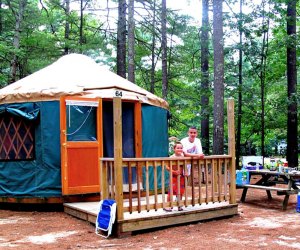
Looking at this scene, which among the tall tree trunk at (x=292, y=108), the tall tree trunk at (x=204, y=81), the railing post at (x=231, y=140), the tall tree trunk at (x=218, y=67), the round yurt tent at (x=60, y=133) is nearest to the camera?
the railing post at (x=231, y=140)

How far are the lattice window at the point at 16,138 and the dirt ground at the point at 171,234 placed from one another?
109 centimetres

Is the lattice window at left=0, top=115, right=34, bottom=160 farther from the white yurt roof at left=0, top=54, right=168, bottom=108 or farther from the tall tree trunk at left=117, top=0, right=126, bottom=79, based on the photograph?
the tall tree trunk at left=117, top=0, right=126, bottom=79

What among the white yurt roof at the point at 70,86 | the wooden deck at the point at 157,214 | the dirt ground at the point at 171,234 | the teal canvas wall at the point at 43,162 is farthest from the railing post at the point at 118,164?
the teal canvas wall at the point at 43,162

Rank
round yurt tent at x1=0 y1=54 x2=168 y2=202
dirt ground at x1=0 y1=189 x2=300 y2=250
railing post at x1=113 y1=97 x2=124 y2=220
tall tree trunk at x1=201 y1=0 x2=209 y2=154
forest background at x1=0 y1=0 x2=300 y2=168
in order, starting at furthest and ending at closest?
1. tall tree trunk at x1=201 y1=0 x2=209 y2=154
2. forest background at x1=0 y1=0 x2=300 y2=168
3. round yurt tent at x1=0 y1=54 x2=168 y2=202
4. railing post at x1=113 y1=97 x2=124 y2=220
5. dirt ground at x1=0 y1=189 x2=300 y2=250

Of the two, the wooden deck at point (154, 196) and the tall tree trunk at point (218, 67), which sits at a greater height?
the tall tree trunk at point (218, 67)

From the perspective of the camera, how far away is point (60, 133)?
6367 mm

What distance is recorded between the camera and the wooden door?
6.26 m

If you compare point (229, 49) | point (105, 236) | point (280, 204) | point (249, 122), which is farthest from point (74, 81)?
point (249, 122)

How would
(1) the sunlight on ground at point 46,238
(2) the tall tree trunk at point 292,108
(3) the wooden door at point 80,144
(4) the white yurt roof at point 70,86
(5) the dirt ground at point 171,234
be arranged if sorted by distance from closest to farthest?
(5) the dirt ground at point 171,234
(1) the sunlight on ground at point 46,238
(3) the wooden door at point 80,144
(4) the white yurt roof at point 70,86
(2) the tall tree trunk at point 292,108

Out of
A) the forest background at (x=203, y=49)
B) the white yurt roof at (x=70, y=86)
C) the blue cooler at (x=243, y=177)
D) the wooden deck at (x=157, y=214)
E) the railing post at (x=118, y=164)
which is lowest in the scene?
the wooden deck at (x=157, y=214)

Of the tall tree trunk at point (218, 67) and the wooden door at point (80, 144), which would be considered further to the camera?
the tall tree trunk at point (218, 67)

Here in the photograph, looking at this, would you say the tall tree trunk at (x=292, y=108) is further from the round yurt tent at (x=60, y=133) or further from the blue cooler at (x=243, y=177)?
the round yurt tent at (x=60, y=133)

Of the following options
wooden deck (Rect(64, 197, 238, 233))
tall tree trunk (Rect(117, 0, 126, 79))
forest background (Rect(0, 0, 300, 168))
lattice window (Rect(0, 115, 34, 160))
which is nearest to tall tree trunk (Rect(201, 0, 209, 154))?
forest background (Rect(0, 0, 300, 168))

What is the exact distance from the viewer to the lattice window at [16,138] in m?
6.61
